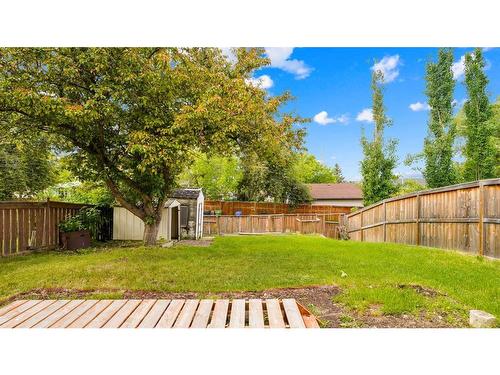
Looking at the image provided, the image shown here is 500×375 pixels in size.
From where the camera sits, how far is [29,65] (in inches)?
126

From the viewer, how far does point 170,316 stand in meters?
1.81

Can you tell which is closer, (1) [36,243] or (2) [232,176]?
(1) [36,243]

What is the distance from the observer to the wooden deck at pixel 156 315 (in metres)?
1.73

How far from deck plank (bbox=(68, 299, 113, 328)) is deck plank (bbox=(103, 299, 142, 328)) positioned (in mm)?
106

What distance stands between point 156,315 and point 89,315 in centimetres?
36

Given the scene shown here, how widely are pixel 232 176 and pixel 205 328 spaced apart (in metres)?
13.0

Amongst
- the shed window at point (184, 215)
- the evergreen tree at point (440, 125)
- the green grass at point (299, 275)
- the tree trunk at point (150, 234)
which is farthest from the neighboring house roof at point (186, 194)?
the evergreen tree at point (440, 125)

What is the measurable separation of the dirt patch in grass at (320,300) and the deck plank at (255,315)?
43 centimetres

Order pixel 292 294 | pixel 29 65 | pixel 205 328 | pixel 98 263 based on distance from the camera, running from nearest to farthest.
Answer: pixel 205 328
pixel 292 294
pixel 29 65
pixel 98 263

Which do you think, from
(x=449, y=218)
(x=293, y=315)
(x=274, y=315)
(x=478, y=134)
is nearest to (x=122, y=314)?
(x=274, y=315)

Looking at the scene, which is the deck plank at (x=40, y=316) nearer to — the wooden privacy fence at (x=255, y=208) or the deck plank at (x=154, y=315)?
the deck plank at (x=154, y=315)

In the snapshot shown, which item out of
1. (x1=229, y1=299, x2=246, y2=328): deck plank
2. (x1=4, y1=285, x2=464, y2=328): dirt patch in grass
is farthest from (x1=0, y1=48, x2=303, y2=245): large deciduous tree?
(x1=229, y1=299, x2=246, y2=328): deck plank
